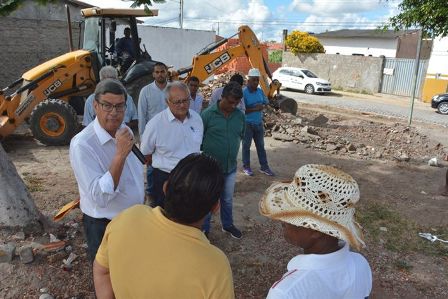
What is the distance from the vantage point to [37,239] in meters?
3.86

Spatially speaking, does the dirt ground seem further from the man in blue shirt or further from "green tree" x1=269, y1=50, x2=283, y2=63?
"green tree" x1=269, y1=50, x2=283, y2=63

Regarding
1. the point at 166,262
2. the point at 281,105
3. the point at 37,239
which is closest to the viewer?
the point at 166,262

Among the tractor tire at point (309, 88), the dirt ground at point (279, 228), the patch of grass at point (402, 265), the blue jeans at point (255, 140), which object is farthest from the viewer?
the tractor tire at point (309, 88)

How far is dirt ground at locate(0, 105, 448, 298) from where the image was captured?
3.48 m

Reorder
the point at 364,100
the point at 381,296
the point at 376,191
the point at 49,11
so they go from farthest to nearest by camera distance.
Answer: the point at 364,100 → the point at 49,11 → the point at 376,191 → the point at 381,296

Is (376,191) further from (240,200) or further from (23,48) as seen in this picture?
(23,48)

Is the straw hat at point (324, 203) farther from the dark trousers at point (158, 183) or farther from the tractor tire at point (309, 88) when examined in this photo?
the tractor tire at point (309, 88)

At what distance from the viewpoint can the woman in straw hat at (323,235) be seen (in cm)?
133

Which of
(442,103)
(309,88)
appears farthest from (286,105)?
(309,88)

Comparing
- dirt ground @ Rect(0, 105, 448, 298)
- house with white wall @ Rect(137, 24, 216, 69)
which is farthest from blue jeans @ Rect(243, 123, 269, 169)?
house with white wall @ Rect(137, 24, 216, 69)

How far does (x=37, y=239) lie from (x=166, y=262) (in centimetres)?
308

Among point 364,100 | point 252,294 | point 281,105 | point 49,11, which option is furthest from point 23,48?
point 364,100

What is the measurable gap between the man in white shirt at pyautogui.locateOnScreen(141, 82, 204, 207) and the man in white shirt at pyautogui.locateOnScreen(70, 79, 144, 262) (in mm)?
1046

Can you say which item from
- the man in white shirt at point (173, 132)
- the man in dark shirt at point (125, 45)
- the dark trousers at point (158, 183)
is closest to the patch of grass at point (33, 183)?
the dark trousers at point (158, 183)
